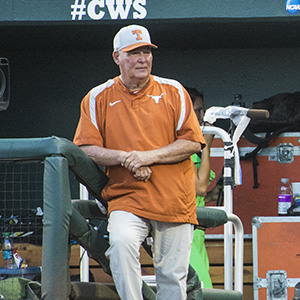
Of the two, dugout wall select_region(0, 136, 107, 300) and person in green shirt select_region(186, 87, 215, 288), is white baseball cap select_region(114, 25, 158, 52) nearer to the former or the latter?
dugout wall select_region(0, 136, 107, 300)

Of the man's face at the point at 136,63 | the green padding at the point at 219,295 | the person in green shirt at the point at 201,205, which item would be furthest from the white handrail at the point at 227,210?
the man's face at the point at 136,63

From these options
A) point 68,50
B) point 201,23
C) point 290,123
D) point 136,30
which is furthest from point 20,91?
point 136,30

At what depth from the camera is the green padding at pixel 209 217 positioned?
3.49 m

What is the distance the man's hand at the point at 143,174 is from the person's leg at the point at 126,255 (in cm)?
17

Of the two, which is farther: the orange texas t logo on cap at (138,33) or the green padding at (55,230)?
the orange texas t logo on cap at (138,33)

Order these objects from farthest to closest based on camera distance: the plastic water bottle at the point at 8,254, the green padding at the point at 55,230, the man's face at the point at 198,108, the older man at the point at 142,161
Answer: the man's face at the point at 198,108
the plastic water bottle at the point at 8,254
the older man at the point at 142,161
the green padding at the point at 55,230

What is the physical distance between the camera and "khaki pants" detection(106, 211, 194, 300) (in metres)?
3.01

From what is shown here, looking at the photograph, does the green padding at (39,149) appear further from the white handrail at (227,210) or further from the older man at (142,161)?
the white handrail at (227,210)

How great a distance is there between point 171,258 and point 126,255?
0.86ft

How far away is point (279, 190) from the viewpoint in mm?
5945

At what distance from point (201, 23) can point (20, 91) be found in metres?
2.21

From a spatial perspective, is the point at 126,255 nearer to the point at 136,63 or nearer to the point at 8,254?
the point at 136,63

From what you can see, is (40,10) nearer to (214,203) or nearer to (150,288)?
(214,203)

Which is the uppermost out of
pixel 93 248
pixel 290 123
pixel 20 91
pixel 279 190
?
pixel 20 91
